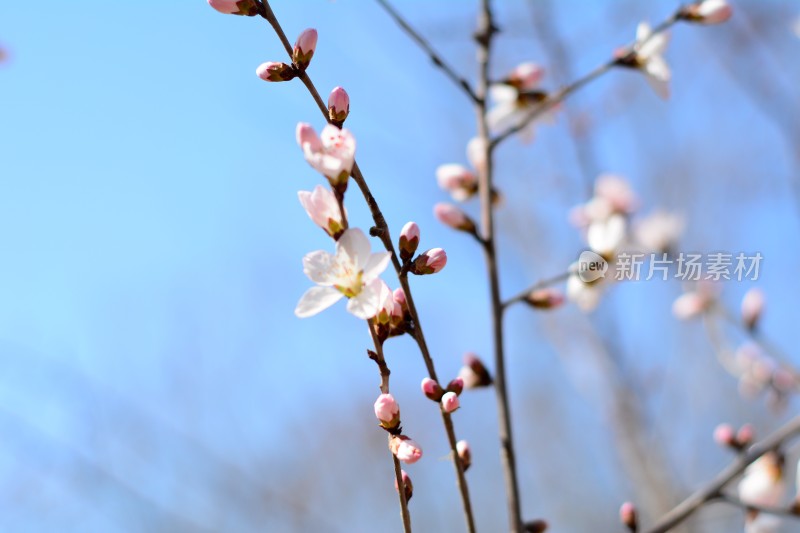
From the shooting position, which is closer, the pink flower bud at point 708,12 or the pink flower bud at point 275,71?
the pink flower bud at point 275,71

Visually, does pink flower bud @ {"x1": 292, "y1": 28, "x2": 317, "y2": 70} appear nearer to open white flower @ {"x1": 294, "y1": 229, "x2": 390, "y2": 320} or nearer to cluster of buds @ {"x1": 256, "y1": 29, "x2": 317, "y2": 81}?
cluster of buds @ {"x1": 256, "y1": 29, "x2": 317, "y2": 81}

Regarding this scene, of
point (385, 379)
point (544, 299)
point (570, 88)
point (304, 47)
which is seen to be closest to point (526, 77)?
point (570, 88)

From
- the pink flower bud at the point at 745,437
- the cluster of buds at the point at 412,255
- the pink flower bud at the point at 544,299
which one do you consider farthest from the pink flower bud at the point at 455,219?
the pink flower bud at the point at 745,437

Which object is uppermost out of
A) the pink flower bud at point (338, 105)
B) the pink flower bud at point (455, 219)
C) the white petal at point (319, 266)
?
the pink flower bud at point (455, 219)

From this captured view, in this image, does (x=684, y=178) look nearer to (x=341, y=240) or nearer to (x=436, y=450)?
(x=436, y=450)

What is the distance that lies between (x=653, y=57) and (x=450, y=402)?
898mm

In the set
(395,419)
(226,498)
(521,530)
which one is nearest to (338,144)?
(395,419)

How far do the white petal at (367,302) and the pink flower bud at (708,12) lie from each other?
94 cm

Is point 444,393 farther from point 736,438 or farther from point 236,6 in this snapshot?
point 736,438

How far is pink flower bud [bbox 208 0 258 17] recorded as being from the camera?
88 centimetres

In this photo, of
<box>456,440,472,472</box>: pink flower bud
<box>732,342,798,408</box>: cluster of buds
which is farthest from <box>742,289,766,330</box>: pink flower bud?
<box>456,440,472,472</box>: pink flower bud

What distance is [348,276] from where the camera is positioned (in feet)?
2.54

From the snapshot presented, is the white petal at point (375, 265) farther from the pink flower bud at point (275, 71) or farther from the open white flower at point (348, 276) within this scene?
the pink flower bud at point (275, 71)

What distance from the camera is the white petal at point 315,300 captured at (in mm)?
773
